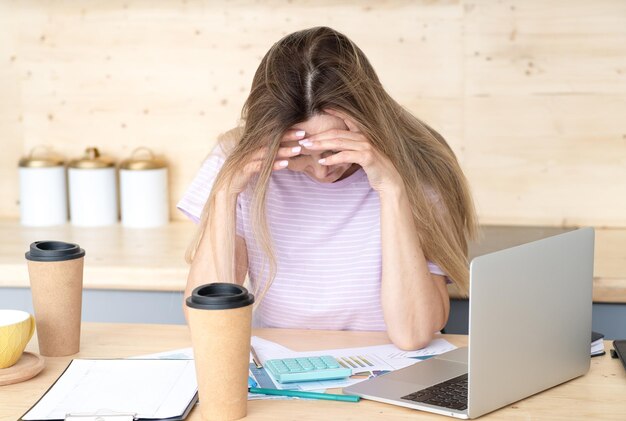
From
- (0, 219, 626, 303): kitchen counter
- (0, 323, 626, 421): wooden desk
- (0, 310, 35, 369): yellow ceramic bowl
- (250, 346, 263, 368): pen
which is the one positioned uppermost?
(0, 310, 35, 369): yellow ceramic bowl

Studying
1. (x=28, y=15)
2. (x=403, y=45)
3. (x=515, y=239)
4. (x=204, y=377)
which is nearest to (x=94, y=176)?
(x=28, y=15)

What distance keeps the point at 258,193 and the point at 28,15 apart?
151 cm

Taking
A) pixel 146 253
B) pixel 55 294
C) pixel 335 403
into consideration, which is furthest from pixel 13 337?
pixel 146 253

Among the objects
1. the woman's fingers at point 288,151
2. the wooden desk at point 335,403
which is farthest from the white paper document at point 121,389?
the woman's fingers at point 288,151

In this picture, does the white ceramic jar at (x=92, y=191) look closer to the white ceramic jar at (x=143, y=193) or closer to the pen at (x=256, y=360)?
the white ceramic jar at (x=143, y=193)

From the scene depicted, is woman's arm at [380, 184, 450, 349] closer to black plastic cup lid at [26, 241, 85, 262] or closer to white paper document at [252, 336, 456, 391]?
white paper document at [252, 336, 456, 391]

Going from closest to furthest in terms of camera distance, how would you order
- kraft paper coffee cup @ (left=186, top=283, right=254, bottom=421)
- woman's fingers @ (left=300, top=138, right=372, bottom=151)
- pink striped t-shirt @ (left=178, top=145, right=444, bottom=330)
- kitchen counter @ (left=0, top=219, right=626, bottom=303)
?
1. kraft paper coffee cup @ (left=186, top=283, right=254, bottom=421)
2. woman's fingers @ (left=300, top=138, right=372, bottom=151)
3. pink striped t-shirt @ (left=178, top=145, right=444, bottom=330)
4. kitchen counter @ (left=0, top=219, right=626, bottom=303)

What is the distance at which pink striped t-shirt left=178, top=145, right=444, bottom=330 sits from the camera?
63.4 inches

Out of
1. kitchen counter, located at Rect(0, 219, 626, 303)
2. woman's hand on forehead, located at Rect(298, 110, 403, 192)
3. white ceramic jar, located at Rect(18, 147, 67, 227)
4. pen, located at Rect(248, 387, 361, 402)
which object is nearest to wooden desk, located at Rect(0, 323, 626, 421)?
pen, located at Rect(248, 387, 361, 402)

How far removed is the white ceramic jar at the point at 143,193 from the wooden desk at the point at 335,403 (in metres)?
1.16

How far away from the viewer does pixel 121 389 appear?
1177 mm

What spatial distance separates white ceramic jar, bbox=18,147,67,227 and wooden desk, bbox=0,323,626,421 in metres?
1.26

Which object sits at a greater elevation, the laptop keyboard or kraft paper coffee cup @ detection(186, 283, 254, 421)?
kraft paper coffee cup @ detection(186, 283, 254, 421)

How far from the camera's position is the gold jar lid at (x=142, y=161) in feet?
8.45
